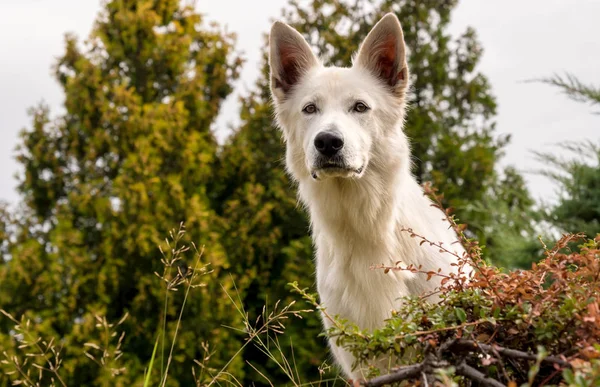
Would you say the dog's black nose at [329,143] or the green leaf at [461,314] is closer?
the green leaf at [461,314]

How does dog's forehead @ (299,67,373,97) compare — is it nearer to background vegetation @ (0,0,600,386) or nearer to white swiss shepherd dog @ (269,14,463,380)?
white swiss shepherd dog @ (269,14,463,380)

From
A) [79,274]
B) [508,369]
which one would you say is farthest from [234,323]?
[508,369]

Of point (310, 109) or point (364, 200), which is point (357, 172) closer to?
point (364, 200)

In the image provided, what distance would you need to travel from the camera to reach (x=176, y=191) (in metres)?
12.3

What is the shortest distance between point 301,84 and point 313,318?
7.20 meters

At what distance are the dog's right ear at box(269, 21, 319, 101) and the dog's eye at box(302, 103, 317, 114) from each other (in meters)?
0.45

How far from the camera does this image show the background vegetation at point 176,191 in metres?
11.9

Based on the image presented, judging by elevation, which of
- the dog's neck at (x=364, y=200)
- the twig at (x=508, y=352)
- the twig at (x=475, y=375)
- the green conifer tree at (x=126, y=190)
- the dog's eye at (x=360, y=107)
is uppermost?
the dog's eye at (x=360, y=107)

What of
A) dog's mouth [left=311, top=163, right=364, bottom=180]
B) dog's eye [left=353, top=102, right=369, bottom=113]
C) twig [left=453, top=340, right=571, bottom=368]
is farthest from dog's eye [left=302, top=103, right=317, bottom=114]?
twig [left=453, top=340, right=571, bottom=368]

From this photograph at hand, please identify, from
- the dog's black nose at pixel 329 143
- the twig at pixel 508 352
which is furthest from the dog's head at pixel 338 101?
the twig at pixel 508 352

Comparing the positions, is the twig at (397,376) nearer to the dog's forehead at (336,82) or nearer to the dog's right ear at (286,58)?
the dog's forehead at (336,82)

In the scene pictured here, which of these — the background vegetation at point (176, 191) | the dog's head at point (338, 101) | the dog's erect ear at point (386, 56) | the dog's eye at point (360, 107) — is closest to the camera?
the dog's head at point (338, 101)

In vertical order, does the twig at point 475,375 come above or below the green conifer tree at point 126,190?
above

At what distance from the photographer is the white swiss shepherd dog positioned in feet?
13.3
